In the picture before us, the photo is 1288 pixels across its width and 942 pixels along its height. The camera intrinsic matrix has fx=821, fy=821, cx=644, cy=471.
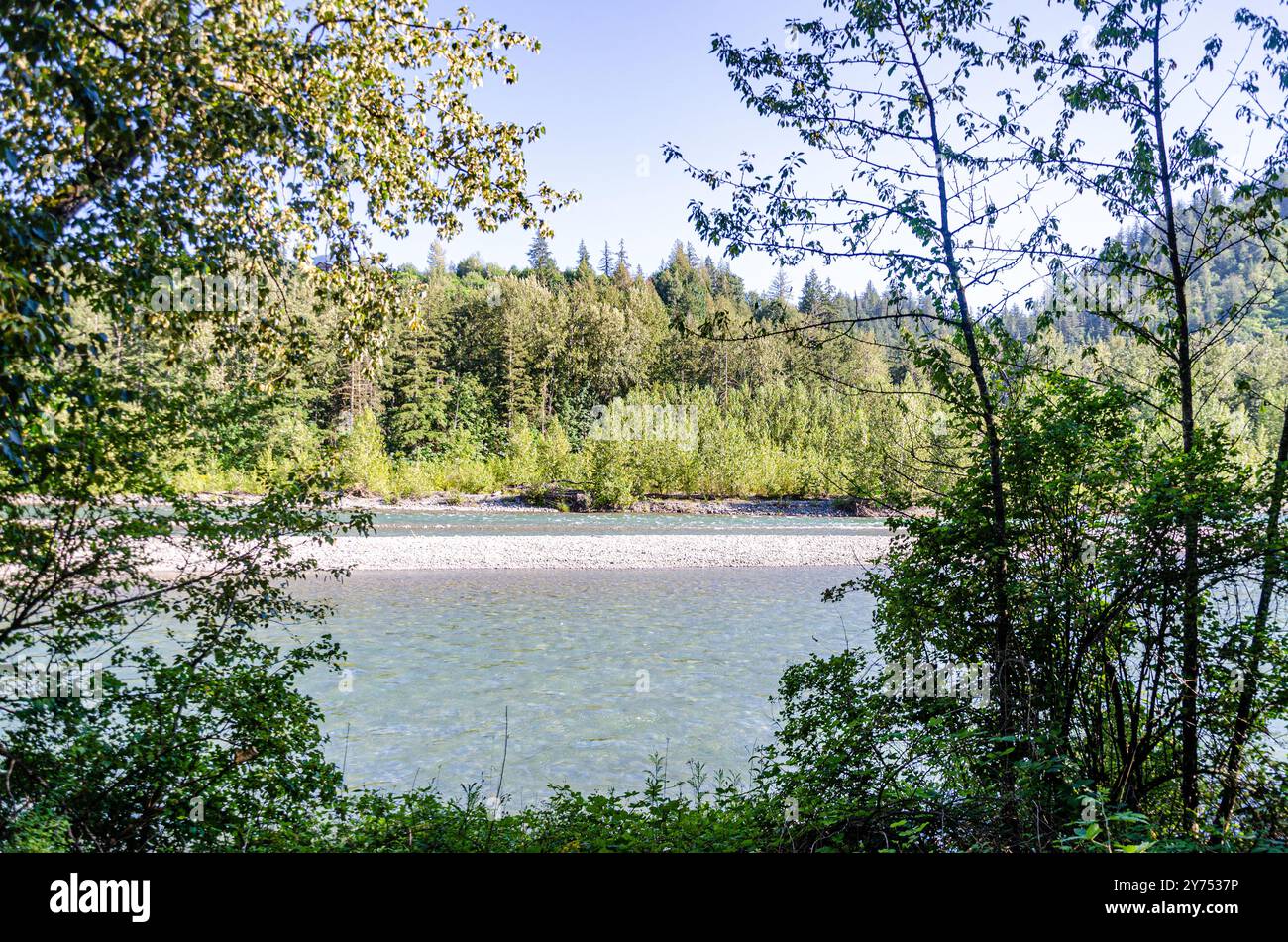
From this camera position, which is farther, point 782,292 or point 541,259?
point 541,259

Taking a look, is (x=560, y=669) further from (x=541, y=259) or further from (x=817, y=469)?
(x=541, y=259)

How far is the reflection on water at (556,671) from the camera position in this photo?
819 cm

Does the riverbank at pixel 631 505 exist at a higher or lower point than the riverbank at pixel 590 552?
higher

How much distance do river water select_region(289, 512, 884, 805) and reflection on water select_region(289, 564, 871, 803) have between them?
0.03 meters

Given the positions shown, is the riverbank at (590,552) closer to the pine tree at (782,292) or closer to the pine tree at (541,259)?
the pine tree at (782,292)

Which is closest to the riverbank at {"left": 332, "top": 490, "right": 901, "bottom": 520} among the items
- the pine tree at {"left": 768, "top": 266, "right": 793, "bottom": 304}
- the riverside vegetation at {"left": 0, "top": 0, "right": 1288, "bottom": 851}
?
the pine tree at {"left": 768, "top": 266, "right": 793, "bottom": 304}

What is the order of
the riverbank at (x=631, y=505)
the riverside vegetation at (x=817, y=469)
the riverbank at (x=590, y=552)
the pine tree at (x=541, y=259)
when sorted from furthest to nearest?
the pine tree at (x=541, y=259) < the riverbank at (x=631, y=505) < the riverbank at (x=590, y=552) < the riverside vegetation at (x=817, y=469)

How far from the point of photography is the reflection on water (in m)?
8.19

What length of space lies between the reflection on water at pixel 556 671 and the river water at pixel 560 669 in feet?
0.10

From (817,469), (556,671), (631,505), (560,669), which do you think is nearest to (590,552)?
(560,669)

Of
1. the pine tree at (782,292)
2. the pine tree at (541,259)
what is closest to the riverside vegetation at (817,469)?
the pine tree at (782,292)

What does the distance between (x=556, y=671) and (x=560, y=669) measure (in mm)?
132

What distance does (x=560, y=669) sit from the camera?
11.7 meters
